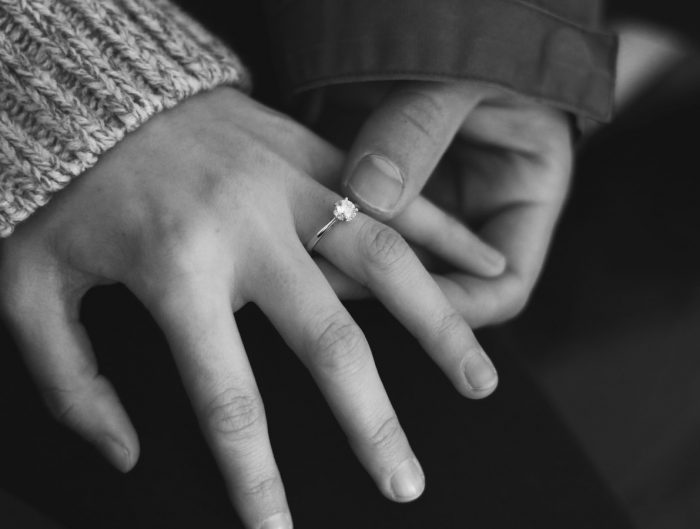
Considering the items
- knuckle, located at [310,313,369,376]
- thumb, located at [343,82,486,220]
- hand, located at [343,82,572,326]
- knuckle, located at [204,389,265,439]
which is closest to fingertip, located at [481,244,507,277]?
hand, located at [343,82,572,326]

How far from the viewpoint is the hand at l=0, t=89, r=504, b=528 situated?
634 mm

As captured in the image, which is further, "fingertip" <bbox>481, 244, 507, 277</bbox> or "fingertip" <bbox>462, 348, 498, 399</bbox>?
"fingertip" <bbox>481, 244, 507, 277</bbox>

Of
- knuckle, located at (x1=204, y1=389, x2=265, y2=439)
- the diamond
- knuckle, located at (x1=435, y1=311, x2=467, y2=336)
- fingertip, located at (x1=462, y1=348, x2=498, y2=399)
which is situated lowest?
knuckle, located at (x1=204, y1=389, x2=265, y2=439)

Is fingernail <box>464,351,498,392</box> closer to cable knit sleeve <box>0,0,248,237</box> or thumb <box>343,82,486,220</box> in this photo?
thumb <box>343,82,486,220</box>

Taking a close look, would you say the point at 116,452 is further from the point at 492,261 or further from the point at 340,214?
the point at 492,261

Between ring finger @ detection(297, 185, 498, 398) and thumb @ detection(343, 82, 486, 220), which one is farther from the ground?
thumb @ detection(343, 82, 486, 220)

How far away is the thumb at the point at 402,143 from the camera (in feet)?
2.32

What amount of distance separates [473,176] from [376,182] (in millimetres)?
294

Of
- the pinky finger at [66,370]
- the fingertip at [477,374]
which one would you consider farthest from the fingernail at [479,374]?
the pinky finger at [66,370]

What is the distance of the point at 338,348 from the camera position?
2.08ft

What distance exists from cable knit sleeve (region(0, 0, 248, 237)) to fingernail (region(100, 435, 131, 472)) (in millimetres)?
227

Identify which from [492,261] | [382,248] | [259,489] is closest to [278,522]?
[259,489]

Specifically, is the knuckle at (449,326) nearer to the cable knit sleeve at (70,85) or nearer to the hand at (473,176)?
the hand at (473,176)

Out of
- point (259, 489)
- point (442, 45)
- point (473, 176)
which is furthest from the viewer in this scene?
point (473, 176)
